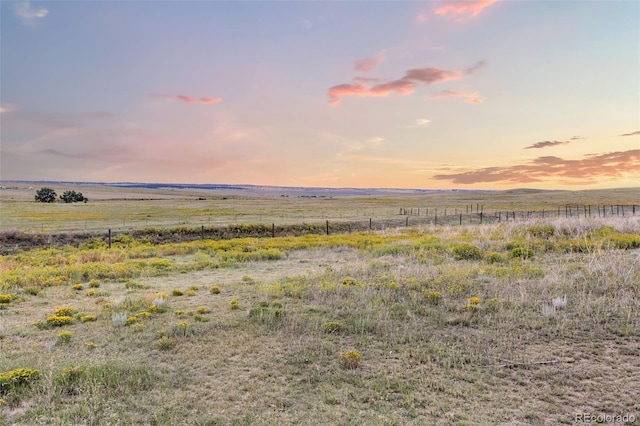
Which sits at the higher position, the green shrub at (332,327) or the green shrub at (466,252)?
the green shrub at (466,252)

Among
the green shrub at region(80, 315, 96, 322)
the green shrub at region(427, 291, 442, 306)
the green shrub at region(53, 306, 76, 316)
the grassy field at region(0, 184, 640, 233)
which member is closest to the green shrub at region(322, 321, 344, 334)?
the green shrub at region(427, 291, 442, 306)

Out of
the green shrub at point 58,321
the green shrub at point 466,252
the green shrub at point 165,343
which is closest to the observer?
the green shrub at point 165,343

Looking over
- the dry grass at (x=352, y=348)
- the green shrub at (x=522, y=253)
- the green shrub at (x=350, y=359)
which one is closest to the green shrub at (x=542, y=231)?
the green shrub at (x=522, y=253)

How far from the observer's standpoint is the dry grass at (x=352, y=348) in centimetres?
520

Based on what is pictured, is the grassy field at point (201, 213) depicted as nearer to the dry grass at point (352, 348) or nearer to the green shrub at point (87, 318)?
the green shrub at point (87, 318)

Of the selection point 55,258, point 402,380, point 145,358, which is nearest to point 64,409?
point 145,358

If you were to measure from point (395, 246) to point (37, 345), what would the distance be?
54.1 feet

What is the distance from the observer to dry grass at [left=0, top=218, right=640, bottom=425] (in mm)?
5195

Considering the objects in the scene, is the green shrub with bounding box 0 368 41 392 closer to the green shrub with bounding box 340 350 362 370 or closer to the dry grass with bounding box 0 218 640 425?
the dry grass with bounding box 0 218 640 425

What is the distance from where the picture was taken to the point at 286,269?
16.7 metres

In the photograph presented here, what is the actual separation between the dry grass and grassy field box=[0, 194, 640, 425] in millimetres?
34

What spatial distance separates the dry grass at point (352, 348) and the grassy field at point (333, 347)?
0.03m

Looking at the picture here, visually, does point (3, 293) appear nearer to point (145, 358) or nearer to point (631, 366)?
point (145, 358)

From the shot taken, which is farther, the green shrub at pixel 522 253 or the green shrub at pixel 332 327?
the green shrub at pixel 522 253
